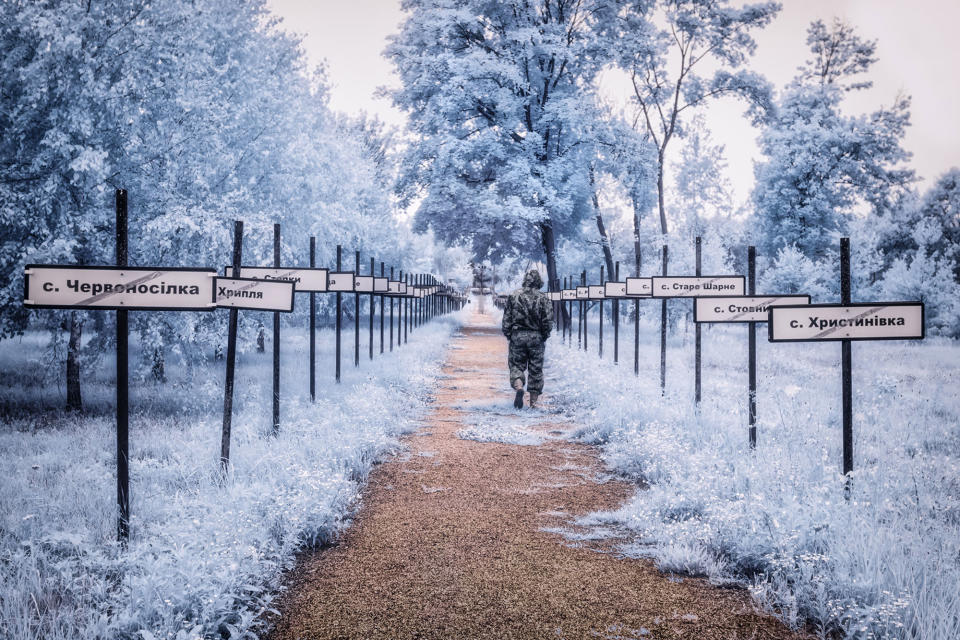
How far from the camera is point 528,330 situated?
1073cm

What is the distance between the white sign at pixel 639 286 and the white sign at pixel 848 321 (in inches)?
207

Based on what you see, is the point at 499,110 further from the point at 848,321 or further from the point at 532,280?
the point at 848,321

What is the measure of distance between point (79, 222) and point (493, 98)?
1973 cm

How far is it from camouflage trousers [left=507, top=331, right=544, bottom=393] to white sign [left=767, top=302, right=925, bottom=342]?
6067 mm

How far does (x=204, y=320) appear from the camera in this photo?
428 inches

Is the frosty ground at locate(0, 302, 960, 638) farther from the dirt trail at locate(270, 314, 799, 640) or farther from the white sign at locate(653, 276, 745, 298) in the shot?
the white sign at locate(653, 276, 745, 298)

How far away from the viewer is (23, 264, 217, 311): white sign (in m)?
3.63

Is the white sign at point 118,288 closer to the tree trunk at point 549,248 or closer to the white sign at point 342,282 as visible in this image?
the white sign at point 342,282

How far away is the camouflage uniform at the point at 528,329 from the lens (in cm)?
1060

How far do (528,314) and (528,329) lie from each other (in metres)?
0.27

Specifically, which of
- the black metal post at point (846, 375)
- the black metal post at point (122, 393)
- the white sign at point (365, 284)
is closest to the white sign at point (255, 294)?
the black metal post at point (122, 393)

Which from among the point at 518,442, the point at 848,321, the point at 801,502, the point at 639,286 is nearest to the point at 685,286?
the point at 639,286

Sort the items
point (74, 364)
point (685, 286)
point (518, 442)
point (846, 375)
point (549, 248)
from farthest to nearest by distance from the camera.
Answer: point (549, 248) < point (74, 364) < point (685, 286) < point (518, 442) < point (846, 375)

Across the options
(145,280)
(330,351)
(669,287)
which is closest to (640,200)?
(330,351)
